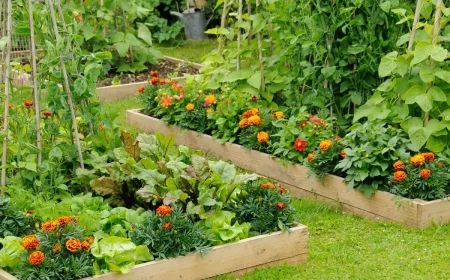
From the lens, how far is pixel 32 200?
4.79m

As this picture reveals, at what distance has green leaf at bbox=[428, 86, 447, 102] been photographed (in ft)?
18.3

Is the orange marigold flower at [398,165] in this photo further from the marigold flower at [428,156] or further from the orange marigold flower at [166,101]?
the orange marigold flower at [166,101]

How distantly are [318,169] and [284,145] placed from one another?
1.33ft

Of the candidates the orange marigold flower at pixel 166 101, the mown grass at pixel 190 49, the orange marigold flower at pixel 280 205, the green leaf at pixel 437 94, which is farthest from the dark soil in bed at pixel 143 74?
the orange marigold flower at pixel 280 205

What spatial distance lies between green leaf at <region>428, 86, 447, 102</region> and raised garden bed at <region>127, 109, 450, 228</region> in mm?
699

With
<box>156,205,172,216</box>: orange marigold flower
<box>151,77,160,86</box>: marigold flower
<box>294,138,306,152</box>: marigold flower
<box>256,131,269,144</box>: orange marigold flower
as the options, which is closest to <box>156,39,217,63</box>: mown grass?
<box>151,77,160,86</box>: marigold flower

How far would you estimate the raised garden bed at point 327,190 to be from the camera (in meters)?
5.22

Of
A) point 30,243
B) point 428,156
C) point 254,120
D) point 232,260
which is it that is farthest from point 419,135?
point 30,243

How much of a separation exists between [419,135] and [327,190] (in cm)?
68

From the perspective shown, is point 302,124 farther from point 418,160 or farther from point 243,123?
point 418,160

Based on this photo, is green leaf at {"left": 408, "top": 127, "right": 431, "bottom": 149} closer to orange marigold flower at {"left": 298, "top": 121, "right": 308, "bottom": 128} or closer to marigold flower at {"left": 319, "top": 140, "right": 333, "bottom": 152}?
marigold flower at {"left": 319, "top": 140, "right": 333, "bottom": 152}

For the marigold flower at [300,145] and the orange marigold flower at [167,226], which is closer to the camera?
the orange marigold flower at [167,226]

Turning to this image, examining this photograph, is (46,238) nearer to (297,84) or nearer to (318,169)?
(318,169)

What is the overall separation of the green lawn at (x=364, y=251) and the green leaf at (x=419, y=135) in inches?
22.4
